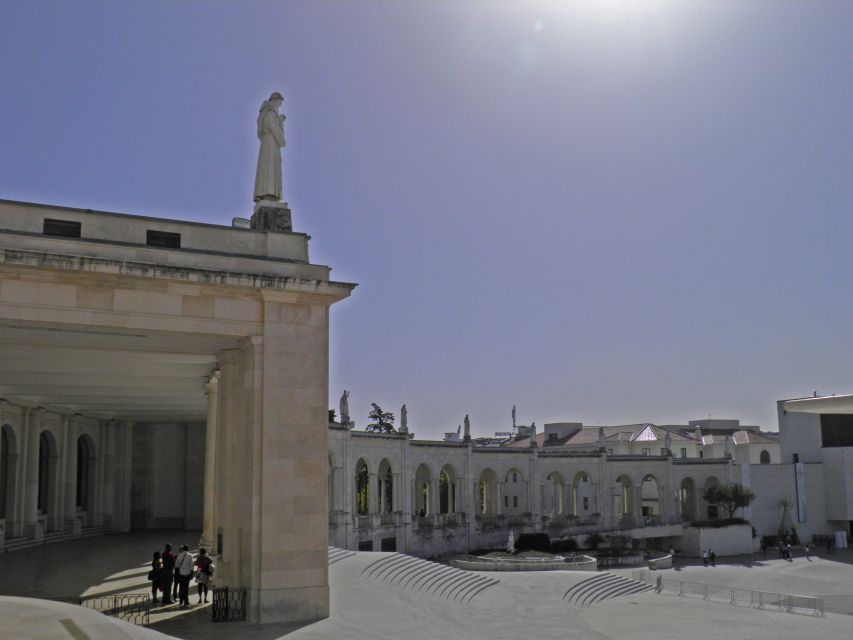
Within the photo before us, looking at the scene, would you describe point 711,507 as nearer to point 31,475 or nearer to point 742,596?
point 742,596

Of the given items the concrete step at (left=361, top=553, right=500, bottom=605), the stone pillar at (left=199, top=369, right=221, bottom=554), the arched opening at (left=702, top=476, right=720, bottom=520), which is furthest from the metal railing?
the stone pillar at (left=199, top=369, right=221, bottom=554)

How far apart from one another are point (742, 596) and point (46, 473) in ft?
119

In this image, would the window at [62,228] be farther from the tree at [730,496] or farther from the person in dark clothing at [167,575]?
the tree at [730,496]

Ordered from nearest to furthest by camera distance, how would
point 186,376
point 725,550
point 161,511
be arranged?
point 186,376 < point 161,511 < point 725,550

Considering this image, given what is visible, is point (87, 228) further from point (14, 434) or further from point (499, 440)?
point (499, 440)

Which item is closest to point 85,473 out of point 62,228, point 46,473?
point 46,473

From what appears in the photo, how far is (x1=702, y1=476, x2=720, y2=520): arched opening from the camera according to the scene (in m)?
77.4

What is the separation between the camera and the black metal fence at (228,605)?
17.6 metres

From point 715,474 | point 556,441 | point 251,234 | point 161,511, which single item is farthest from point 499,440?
point 251,234

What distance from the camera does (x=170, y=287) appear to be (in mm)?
17719

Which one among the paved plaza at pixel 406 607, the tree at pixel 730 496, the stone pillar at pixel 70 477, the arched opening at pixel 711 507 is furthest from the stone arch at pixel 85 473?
the arched opening at pixel 711 507

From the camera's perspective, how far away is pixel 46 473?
35.7m

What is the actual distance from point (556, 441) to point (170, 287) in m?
81.1

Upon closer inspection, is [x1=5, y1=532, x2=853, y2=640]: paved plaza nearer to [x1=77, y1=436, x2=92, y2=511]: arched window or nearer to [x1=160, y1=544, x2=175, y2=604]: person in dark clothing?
[x1=160, y1=544, x2=175, y2=604]: person in dark clothing
